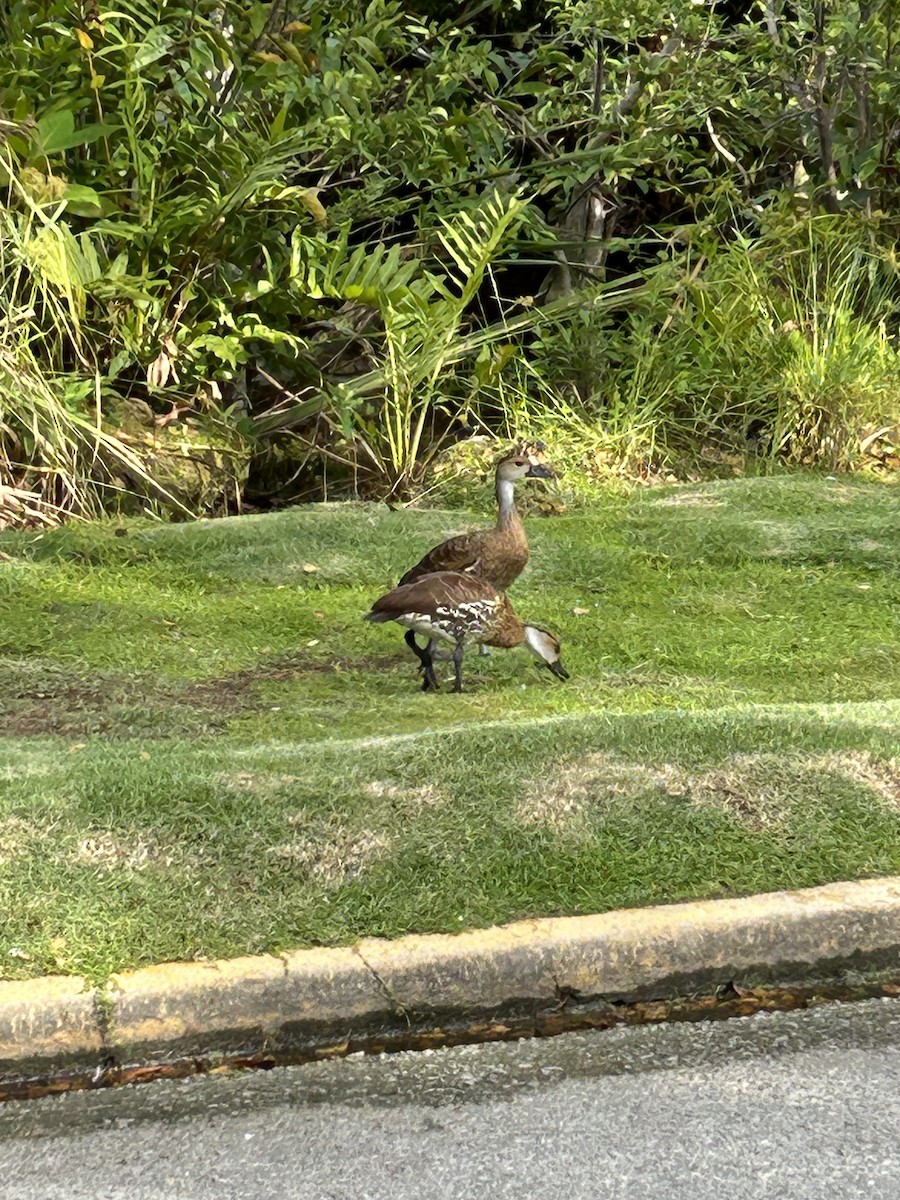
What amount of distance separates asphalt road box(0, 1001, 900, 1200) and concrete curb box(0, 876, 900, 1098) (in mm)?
120

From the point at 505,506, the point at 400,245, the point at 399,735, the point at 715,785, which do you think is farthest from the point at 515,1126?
the point at 400,245

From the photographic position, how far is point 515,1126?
321 centimetres

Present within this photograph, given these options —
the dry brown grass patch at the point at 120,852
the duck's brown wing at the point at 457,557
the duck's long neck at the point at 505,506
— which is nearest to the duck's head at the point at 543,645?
the duck's brown wing at the point at 457,557

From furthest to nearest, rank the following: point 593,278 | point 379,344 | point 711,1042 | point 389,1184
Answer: point 593,278 → point 379,344 → point 711,1042 → point 389,1184

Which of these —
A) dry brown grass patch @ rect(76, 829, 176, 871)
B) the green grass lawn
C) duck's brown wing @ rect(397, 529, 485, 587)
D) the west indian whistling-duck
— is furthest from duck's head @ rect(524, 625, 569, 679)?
dry brown grass patch @ rect(76, 829, 176, 871)

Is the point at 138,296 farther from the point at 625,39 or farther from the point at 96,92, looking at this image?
the point at 625,39

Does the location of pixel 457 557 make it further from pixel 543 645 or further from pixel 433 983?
pixel 433 983

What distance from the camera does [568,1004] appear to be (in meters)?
3.79

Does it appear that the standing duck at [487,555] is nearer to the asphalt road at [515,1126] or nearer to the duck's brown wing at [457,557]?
the duck's brown wing at [457,557]

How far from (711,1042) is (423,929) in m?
0.77

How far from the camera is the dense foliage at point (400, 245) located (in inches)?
416

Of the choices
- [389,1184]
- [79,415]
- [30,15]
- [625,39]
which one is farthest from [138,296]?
[389,1184]

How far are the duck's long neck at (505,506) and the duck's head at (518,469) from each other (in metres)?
0.07

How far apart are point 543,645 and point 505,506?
1109 millimetres
